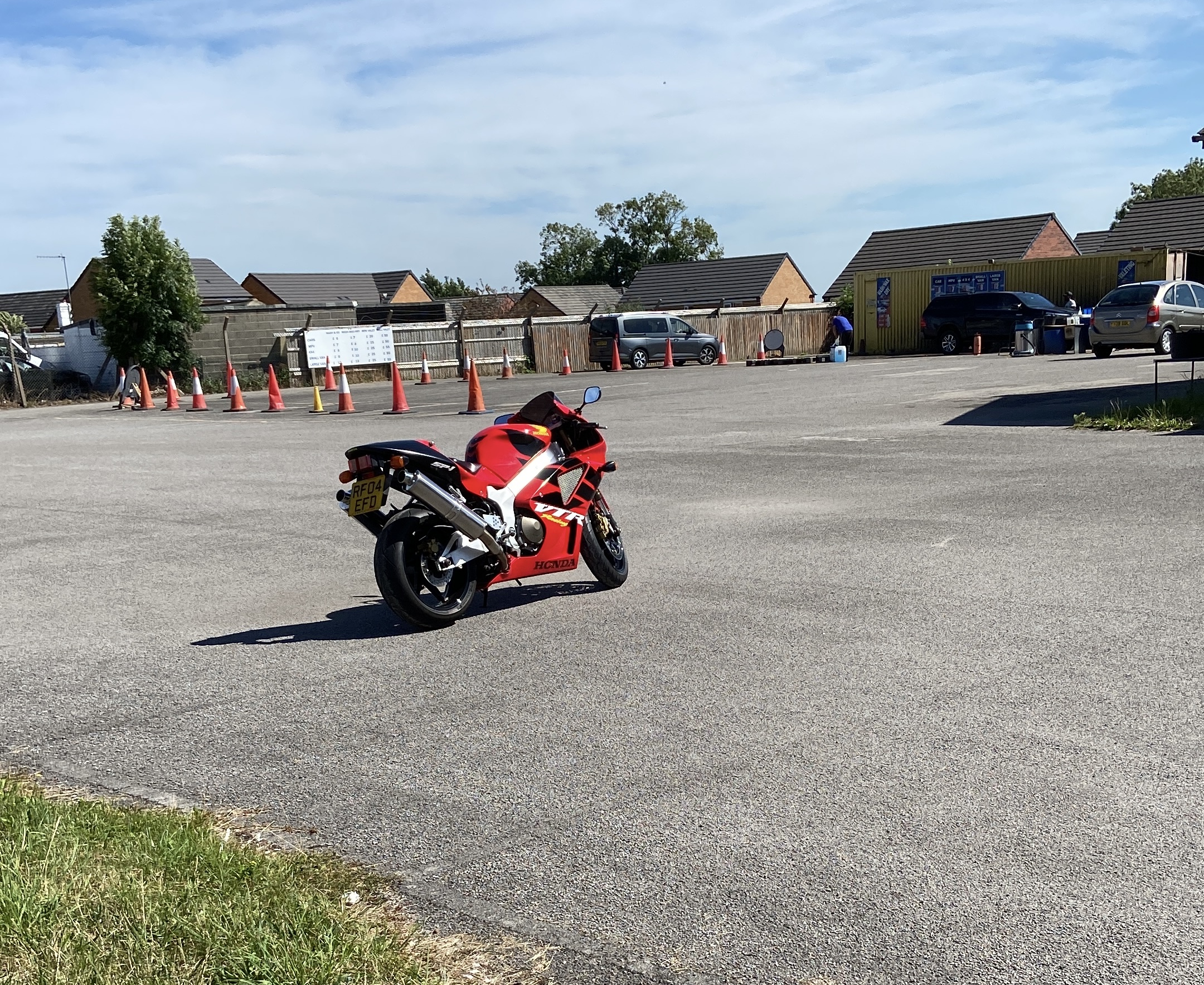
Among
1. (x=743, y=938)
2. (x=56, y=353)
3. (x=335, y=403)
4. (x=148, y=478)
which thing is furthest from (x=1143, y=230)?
(x=743, y=938)

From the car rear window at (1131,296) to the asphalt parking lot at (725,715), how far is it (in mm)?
18510

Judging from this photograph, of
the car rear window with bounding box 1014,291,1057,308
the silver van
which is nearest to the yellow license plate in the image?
the silver van

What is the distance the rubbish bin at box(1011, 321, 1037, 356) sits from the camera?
104 feet

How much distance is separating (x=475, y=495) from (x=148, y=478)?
7667 mm

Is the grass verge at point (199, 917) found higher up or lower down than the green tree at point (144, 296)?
lower down

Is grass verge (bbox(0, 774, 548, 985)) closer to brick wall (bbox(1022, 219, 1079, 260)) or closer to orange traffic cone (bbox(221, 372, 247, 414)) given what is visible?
orange traffic cone (bbox(221, 372, 247, 414))

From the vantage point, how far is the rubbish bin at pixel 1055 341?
32.3 m

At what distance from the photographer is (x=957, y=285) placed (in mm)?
40188

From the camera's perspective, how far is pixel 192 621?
6.88m

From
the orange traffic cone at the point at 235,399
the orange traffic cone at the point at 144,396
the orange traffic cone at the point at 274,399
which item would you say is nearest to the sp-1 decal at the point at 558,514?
the orange traffic cone at the point at 274,399

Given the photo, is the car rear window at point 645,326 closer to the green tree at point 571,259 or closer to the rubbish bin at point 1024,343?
the rubbish bin at point 1024,343

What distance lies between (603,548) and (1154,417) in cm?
892

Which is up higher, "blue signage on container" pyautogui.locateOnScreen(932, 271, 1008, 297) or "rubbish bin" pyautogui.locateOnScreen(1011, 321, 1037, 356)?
"blue signage on container" pyautogui.locateOnScreen(932, 271, 1008, 297)

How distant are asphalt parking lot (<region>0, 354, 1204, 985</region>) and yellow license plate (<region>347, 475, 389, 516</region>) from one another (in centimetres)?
67
